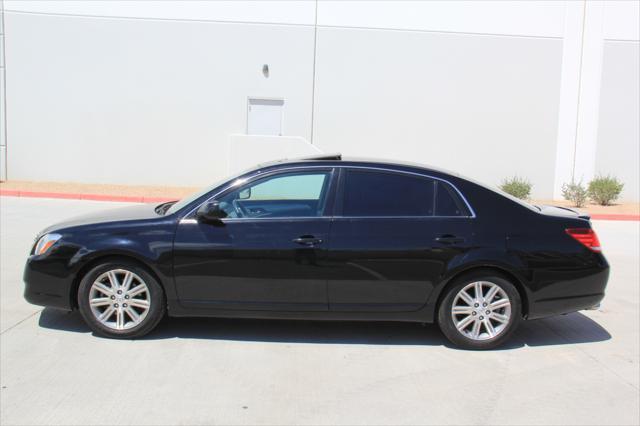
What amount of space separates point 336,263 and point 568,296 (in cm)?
198

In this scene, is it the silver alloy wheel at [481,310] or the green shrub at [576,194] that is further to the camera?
the green shrub at [576,194]

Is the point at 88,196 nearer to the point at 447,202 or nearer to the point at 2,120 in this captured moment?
the point at 2,120

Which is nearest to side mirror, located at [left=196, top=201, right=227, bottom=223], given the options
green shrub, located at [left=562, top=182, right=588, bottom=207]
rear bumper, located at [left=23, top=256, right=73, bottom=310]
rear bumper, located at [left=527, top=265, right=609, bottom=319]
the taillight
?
rear bumper, located at [left=23, top=256, right=73, bottom=310]

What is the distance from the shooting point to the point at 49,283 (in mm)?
5105

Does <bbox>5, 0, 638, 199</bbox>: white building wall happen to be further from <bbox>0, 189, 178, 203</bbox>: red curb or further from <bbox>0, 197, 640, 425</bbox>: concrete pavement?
<bbox>0, 197, 640, 425</bbox>: concrete pavement

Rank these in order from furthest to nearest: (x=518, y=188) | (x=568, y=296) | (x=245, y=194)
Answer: (x=518, y=188) < (x=245, y=194) < (x=568, y=296)

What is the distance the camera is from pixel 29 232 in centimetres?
1002

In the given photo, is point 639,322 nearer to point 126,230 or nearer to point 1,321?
point 126,230

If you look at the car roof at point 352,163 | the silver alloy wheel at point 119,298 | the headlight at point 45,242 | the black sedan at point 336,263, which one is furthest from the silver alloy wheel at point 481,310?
the headlight at point 45,242

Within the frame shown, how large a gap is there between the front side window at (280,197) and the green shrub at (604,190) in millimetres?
13414

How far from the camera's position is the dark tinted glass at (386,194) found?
16.9 feet

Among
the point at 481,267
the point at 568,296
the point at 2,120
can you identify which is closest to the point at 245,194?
the point at 481,267

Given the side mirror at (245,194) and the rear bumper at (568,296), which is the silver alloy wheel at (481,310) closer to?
the rear bumper at (568,296)

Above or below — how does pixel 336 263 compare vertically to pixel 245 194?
below
